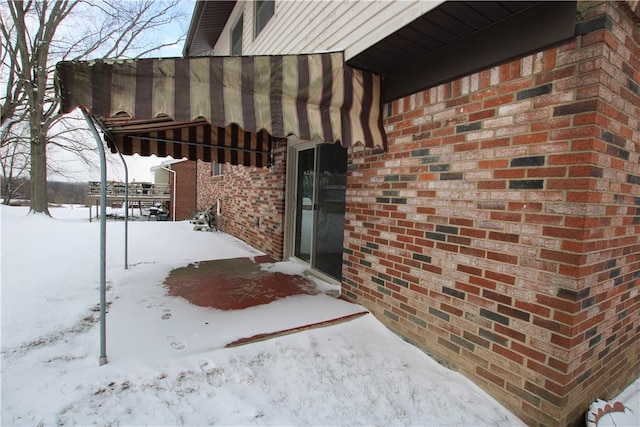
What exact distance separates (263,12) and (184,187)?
1331 centimetres

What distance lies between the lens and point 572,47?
67.6 inches

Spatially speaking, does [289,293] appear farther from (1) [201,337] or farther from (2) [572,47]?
(2) [572,47]

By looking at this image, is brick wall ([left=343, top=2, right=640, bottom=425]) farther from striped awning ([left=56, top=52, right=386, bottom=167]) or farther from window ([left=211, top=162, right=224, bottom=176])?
window ([left=211, top=162, right=224, bottom=176])

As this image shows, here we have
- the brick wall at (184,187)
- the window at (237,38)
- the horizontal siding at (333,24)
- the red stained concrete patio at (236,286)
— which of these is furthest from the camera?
the brick wall at (184,187)

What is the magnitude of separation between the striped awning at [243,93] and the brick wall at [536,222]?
55 centimetres

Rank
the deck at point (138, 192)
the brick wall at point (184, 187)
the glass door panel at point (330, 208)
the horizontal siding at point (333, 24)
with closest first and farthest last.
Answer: the horizontal siding at point (333, 24)
the glass door panel at point (330, 208)
the brick wall at point (184, 187)
the deck at point (138, 192)

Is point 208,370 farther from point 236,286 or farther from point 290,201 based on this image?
point 290,201

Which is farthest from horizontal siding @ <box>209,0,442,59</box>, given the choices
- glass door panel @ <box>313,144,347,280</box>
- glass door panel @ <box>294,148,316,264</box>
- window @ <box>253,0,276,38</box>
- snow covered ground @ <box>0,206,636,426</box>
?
snow covered ground @ <box>0,206,636,426</box>

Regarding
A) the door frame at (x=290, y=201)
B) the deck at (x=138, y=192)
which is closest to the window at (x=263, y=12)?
the door frame at (x=290, y=201)

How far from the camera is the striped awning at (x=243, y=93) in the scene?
1.92 m

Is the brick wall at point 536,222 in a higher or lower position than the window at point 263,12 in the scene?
lower

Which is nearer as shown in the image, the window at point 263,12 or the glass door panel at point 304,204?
the glass door panel at point 304,204

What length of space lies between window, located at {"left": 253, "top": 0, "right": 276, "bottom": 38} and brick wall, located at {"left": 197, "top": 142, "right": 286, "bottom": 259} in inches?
87.3

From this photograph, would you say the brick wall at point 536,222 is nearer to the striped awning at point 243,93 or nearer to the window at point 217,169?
the striped awning at point 243,93
